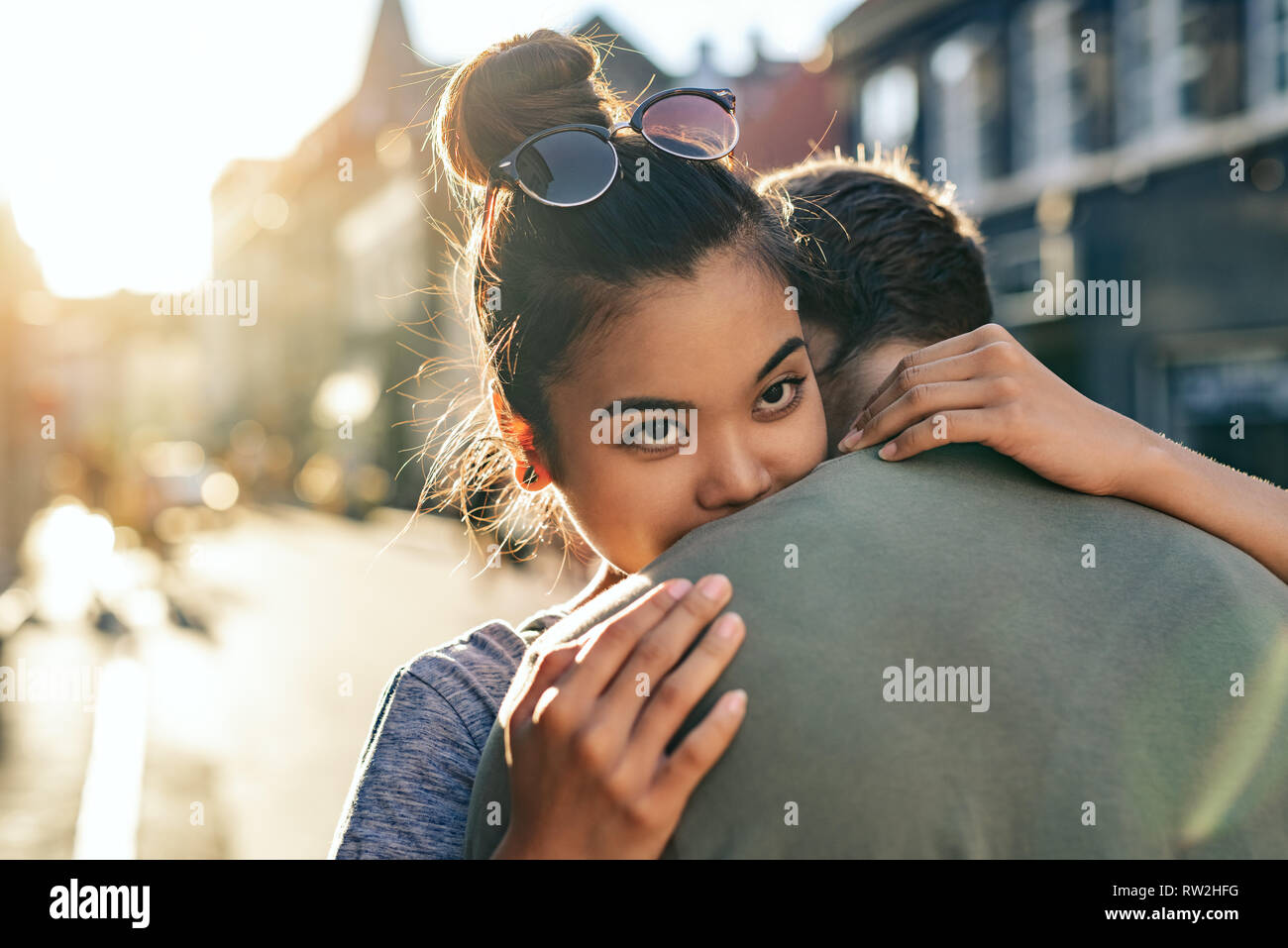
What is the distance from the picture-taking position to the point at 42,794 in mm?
6406

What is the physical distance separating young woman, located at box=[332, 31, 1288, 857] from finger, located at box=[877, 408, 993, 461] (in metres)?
→ 0.06

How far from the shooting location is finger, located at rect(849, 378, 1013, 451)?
A: 1.44 meters

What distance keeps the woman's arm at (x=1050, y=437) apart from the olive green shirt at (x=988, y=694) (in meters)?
0.15

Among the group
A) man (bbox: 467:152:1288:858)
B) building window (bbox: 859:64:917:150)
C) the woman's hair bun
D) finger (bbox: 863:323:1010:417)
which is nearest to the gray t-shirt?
man (bbox: 467:152:1288:858)

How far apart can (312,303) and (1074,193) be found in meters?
38.2

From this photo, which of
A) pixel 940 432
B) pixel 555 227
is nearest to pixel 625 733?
pixel 940 432

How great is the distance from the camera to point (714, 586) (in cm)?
116

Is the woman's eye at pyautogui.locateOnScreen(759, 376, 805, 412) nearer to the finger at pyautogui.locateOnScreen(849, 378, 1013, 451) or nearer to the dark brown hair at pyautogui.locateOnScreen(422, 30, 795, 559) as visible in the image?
the dark brown hair at pyautogui.locateOnScreen(422, 30, 795, 559)

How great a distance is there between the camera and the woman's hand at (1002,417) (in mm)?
1365

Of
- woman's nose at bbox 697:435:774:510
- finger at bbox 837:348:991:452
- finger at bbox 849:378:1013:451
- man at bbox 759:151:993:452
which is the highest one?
man at bbox 759:151:993:452

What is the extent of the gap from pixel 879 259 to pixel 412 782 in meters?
1.24

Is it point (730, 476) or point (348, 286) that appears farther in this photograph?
point (348, 286)

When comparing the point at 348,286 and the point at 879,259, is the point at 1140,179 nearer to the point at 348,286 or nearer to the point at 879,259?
the point at 879,259
